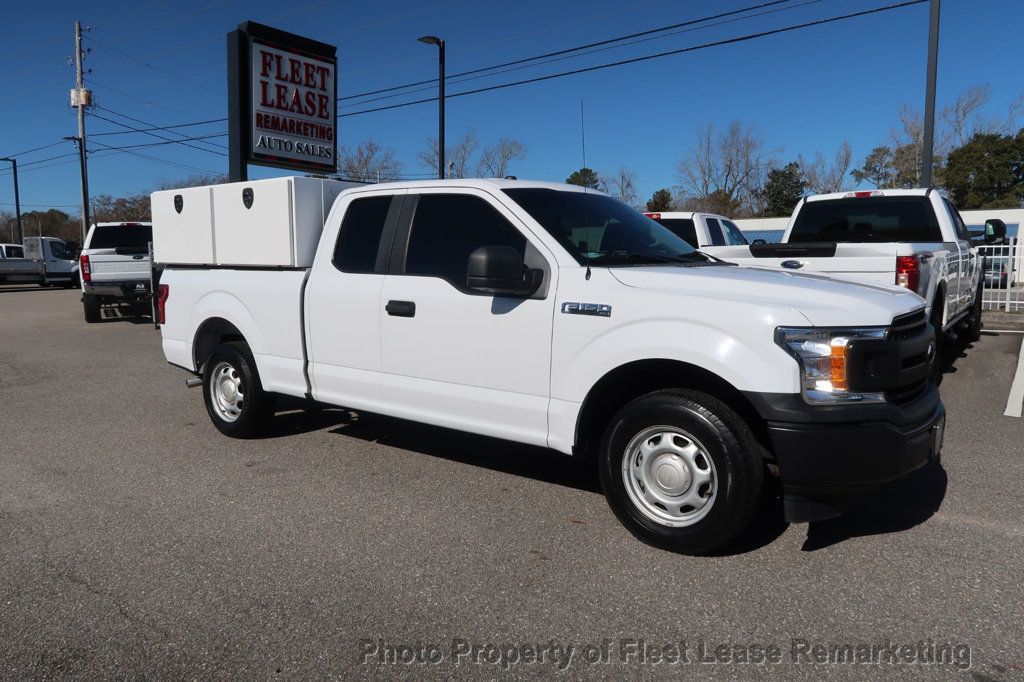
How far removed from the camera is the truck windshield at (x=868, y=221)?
859 centimetres

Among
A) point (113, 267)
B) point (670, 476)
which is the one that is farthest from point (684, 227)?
point (113, 267)

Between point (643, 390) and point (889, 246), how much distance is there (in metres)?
3.48

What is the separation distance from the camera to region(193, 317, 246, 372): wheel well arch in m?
6.35

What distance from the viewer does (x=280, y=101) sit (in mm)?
12000

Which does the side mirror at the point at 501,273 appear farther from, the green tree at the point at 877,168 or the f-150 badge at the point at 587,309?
the green tree at the point at 877,168

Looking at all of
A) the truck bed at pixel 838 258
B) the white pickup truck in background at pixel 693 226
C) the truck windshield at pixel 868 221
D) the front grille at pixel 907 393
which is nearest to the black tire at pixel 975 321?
the truck windshield at pixel 868 221

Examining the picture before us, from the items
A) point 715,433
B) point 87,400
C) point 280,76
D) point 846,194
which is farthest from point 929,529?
point 280,76

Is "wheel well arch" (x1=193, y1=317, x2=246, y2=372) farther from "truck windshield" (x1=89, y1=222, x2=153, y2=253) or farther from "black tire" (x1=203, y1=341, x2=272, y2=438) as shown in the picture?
"truck windshield" (x1=89, y1=222, x2=153, y2=253)

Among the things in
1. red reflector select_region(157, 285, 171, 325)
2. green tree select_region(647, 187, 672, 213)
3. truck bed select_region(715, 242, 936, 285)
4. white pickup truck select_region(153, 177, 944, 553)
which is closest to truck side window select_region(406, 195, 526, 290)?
white pickup truck select_region(153, 177, 944, 553)

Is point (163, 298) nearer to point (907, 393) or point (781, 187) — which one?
point (907, 393)

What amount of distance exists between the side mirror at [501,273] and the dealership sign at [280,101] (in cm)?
849

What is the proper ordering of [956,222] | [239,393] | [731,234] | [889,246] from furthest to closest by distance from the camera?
1. [731,234]
2. [956,222]
3. [889,246]
4. [239,393]

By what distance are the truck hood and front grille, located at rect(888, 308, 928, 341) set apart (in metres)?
0.04

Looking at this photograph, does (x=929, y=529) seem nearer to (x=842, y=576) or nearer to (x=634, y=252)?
(x=842, y=576)
